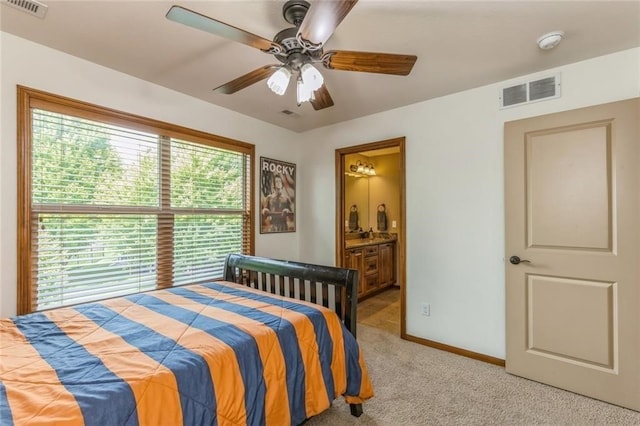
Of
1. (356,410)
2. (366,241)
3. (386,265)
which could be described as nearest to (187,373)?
(356,410)

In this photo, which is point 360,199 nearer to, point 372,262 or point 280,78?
point 372,262

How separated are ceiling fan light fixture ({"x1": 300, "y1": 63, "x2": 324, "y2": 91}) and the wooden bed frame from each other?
3.54 feet

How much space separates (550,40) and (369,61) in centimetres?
126

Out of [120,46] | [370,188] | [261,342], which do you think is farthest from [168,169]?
[370,188]

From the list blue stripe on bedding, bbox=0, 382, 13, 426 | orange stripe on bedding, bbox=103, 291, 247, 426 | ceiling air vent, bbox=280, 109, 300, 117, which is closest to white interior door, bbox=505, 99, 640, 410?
ceiling air vent, bbox=280, 109, 300, 117

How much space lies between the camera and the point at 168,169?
270 cm

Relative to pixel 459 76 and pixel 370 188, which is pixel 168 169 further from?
pixel 370 188

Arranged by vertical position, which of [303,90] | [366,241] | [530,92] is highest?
[530,92]

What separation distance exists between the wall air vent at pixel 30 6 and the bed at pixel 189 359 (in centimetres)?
170

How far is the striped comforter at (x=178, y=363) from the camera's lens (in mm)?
969

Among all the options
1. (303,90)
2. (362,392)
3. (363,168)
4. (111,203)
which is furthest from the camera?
(363,168)

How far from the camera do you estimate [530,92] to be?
241 cm

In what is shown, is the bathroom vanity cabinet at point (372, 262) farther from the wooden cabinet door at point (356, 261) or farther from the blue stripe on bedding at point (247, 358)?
the blue stripe on bedding at point (247, 358)

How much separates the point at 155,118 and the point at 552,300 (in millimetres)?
3462
